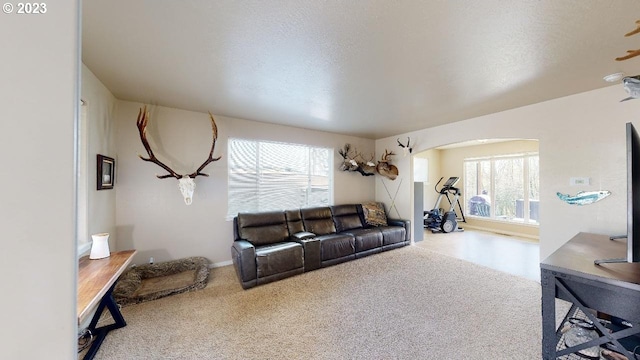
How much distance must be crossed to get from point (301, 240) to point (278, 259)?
569 mm

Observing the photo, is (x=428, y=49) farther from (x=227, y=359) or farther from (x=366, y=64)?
(x=227, y=359)

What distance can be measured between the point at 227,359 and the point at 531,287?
367 cm

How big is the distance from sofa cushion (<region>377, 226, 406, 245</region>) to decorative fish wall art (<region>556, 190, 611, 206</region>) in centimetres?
245

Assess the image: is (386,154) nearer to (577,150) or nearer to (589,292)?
(577,150)

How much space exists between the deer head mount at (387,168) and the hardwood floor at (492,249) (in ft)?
5.43

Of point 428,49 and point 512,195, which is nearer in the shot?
point 428,49

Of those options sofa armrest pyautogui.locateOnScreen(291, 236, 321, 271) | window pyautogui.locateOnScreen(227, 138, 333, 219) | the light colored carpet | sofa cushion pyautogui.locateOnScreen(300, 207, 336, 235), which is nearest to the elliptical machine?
the light colored carpet

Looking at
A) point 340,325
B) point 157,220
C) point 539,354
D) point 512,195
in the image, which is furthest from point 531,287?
point 157,220

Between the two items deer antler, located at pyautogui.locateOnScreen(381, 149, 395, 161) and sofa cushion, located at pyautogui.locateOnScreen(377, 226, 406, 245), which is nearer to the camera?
sofa cushion, located at pyautogui.locateOnScreen(377, 226, 406, 245)

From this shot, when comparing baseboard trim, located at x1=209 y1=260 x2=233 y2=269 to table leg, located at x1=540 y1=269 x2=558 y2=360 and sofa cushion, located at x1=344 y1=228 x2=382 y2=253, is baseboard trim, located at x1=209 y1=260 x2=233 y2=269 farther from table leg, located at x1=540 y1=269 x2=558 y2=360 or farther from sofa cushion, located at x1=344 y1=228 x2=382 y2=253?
table leg, located at x1=540 y1=269 x2=558 y2=360

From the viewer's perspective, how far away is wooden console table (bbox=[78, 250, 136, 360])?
155cm

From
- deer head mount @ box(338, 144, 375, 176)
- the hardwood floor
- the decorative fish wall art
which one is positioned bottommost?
the hardwood floor

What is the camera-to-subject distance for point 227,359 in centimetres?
184

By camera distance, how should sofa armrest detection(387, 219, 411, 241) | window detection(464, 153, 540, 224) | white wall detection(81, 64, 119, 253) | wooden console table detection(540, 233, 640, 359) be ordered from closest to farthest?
wooden console table detection(540, 233, 640, 359)
white wall detection(81, 64, 119, 253)
sofa armrest detection(387, 219, 411, 241)
window detection(464, 153, 540, 224)
